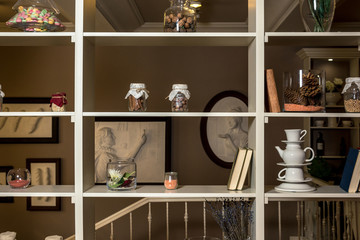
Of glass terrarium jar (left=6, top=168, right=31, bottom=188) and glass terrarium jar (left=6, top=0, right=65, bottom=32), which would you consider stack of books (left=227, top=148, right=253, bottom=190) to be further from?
glass terrarium jar (left=6, top=0, right=65, bottom=32)

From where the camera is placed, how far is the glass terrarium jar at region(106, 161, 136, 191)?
6.76 ft

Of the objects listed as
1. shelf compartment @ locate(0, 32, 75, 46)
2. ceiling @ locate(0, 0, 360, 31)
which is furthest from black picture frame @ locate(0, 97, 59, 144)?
shelf compartment @ locate(0, 32, 75, 46)

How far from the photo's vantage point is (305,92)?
6.64 ft

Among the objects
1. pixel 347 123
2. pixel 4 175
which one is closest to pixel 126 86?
pixel 4 175

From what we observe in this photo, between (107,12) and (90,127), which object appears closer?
(90,127)

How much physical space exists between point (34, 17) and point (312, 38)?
140 cm

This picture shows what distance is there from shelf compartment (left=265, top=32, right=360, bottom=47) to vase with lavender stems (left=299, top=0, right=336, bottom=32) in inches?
2.3

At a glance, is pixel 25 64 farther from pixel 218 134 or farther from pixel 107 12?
pixel 218 134

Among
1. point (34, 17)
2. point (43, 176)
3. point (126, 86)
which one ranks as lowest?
point (43, 176)

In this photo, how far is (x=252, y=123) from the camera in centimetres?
214

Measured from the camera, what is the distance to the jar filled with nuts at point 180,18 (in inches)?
83.0

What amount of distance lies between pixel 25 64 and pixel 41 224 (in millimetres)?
1786

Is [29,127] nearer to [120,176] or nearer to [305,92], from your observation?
[120,176]

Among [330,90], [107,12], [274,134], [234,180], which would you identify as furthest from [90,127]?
[330,90]
